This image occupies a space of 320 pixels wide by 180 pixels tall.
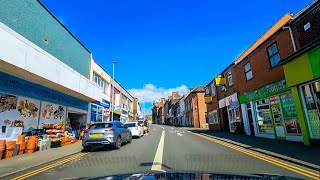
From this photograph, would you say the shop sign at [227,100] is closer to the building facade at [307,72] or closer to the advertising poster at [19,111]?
the building facade at [307,72]

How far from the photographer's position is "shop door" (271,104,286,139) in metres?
14.9

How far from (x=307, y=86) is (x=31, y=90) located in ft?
50.5

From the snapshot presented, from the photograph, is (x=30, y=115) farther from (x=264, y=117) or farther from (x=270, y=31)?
(x=270, y=31)

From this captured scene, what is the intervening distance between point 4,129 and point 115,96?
86.7 feet

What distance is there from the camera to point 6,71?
12133mm

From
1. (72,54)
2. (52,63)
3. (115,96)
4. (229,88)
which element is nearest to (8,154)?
(52,63)

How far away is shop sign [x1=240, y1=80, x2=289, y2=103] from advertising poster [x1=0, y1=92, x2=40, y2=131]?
15.2 metres

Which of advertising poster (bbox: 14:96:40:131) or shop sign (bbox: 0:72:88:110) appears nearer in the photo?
shop sign (bbox: 0:72:88:110)

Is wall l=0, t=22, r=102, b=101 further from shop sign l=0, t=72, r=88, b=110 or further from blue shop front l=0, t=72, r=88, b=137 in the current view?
blue shop front l=0, t=72, r=88, b=137

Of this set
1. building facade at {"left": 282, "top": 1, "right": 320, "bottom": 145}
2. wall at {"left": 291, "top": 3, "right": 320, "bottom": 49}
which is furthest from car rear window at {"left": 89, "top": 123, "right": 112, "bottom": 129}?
wall at {"left": 291, "top": 3, "right": 320, "bottom": 49}

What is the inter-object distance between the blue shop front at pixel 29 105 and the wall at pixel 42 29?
9.63 feet

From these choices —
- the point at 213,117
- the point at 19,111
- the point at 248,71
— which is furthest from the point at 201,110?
the point at 19,111

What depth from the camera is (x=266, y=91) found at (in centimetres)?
1625

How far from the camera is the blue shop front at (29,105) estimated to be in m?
12.4
